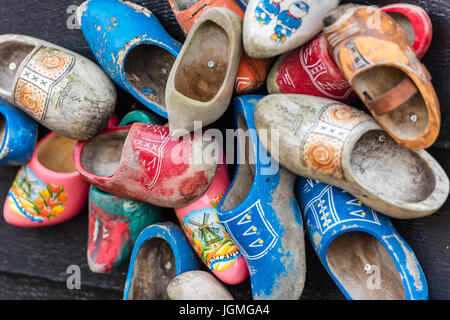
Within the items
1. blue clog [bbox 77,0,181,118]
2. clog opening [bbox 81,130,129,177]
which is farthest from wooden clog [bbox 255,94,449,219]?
clog opening [bbox 81,130,129,177]

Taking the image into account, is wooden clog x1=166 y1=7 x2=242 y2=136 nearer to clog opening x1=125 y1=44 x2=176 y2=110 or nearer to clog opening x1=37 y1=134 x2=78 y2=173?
clog opening x1=125 y1=44 x2=176 y2=110

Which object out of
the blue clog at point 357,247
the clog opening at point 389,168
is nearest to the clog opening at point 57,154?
the blue clog at point 357,247

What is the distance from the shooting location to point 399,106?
0.80 meters

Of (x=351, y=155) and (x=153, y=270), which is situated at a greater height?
(x=351, y=155)

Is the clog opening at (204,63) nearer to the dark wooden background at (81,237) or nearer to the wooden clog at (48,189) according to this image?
the dark wooden background at (81,237)

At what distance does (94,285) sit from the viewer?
125 cm

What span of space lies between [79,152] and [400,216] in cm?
73

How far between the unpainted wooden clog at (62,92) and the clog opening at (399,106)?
58cm

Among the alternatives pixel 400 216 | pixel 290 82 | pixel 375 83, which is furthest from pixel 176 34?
pixel 400 216

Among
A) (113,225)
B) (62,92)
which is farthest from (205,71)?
(113,225)

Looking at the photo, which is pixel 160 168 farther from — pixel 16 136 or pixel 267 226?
pixel 16 136

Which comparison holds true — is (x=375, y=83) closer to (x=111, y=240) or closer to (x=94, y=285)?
(x=111, y=240)

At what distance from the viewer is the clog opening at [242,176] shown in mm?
946

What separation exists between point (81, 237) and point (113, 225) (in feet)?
0.77
